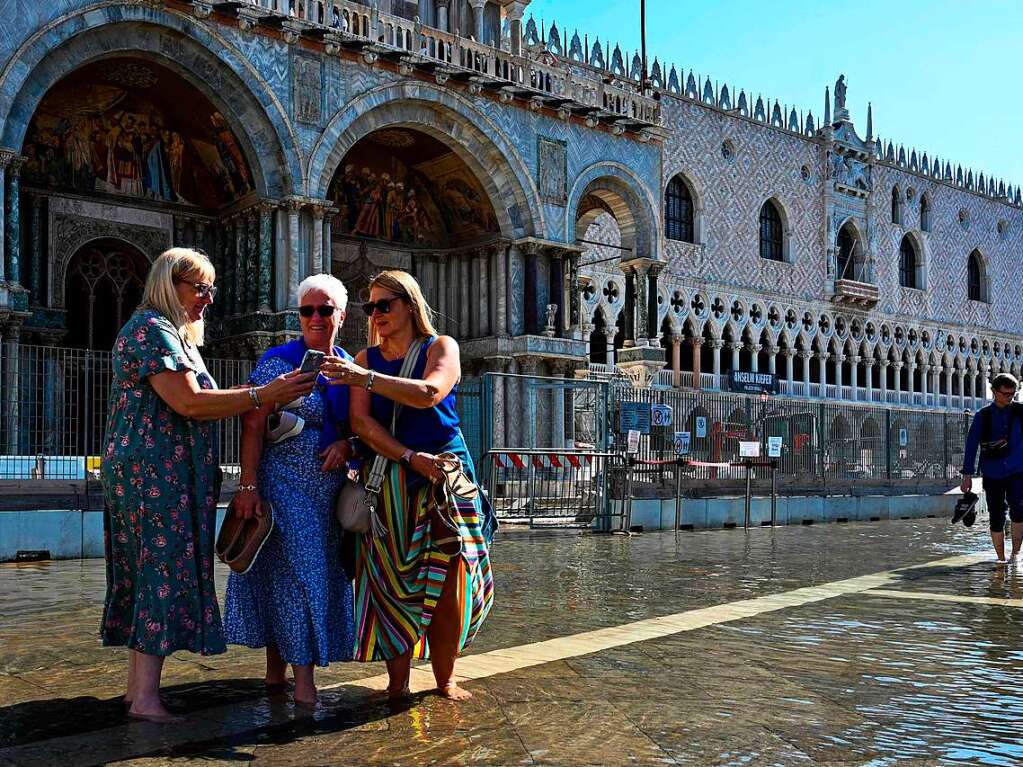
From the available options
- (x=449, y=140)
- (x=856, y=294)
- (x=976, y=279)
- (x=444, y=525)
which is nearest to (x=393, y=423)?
(x=444, y=525)

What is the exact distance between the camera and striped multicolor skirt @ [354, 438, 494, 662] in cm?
402

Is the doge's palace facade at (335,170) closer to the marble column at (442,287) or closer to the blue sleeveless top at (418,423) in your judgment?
the marble column at (442,287)

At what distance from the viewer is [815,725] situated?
3701 mm

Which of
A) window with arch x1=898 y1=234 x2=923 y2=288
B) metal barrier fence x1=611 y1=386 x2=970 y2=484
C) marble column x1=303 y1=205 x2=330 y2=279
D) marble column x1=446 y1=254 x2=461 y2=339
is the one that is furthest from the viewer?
window with arch x1=898 y1=234 x2=923 y2=288

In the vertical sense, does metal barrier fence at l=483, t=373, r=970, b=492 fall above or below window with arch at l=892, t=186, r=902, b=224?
below

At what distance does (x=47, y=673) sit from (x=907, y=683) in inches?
137

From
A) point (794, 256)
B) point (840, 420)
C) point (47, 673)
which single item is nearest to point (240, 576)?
point (47, 673)

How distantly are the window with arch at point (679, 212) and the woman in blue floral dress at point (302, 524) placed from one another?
27.9 metres

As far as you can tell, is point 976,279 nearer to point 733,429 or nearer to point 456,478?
point 733,429

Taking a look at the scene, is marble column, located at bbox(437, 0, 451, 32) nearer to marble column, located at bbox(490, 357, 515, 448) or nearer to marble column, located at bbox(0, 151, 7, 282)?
marble column, located at bbox(490, 357, 515, 448)

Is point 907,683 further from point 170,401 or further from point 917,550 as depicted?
point 917,550

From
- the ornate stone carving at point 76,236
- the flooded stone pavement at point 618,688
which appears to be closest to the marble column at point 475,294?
the ornate stone carving at point 76,236

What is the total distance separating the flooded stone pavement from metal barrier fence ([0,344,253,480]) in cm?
396

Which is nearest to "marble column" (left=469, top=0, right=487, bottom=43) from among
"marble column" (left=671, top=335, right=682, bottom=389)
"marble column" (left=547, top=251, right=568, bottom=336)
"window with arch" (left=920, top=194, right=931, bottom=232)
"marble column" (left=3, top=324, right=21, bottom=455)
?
"marble column" (left=547, top=251, right=568, bottom=336)
